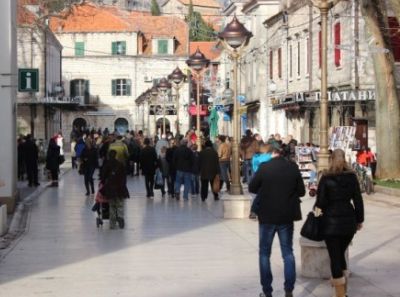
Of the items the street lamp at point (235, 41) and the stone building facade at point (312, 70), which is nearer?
the street lamp at point (235, 41)

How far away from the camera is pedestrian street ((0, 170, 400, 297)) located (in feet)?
39.1

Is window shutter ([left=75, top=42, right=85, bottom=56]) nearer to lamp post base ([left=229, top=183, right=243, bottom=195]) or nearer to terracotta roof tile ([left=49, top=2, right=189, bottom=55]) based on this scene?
terracotta roof tile ([left=49, top=2, right=189, bottom=55])

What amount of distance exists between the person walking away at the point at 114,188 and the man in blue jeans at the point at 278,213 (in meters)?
8.39

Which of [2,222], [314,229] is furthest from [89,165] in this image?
[314,229]

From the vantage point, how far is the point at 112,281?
12539mm

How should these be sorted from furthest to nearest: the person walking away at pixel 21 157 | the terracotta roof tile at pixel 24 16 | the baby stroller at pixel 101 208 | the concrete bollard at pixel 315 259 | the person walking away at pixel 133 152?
the terracotta roof tile at pixel 24 16
the person walking away at pixel 133 152
the person walking away at pixel 21 157
the baby stroller at pixel 101 208
the concrete bollard at pixel 315 259

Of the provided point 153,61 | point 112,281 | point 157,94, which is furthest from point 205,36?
point 112,281

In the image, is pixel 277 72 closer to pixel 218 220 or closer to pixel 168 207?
pixel 168 207

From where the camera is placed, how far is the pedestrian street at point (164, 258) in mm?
11914

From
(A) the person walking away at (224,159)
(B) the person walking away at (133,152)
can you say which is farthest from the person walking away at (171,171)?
(B) the person walking away at (133,152)

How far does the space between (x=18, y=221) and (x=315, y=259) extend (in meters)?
10.3

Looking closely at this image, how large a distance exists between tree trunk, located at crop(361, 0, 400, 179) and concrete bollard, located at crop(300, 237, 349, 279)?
17811 millimetres

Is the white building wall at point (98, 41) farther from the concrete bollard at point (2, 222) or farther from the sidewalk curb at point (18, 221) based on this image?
the concrete bollard at point (2, 222)

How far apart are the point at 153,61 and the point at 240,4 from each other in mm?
25549
